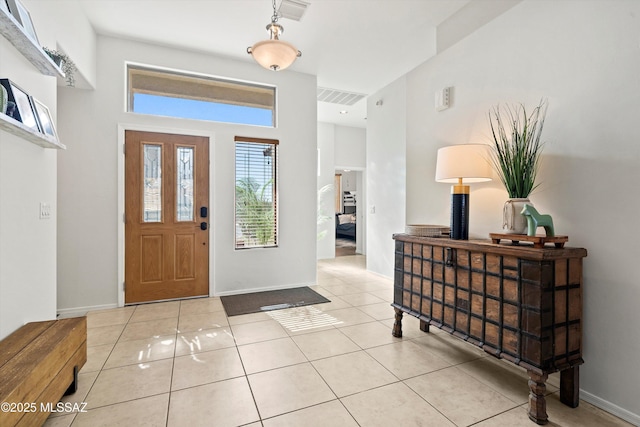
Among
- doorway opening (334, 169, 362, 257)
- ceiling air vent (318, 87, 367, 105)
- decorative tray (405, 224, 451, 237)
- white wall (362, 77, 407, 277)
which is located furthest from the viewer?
doorway opening (334, 169, 362, 257)

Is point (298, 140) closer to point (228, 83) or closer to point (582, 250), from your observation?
point (228, 83)

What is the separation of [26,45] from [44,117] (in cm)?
50

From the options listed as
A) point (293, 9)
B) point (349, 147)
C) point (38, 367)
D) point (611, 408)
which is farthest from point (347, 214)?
point (38, 367)

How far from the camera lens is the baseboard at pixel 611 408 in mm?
1730

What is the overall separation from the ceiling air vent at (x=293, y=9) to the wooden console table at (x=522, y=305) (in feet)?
8.49

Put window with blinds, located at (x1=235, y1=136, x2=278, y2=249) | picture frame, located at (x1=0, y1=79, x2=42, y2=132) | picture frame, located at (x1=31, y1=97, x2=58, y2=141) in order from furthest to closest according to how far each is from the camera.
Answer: window with blinds, located at (x1=235, y1=136, x2=278, y2=249) → picture frame, located at (x1=31, y1=97, x2=58, y2=141) → picture frame, located at (x1=0, y1=79, x2=42, y2=132)

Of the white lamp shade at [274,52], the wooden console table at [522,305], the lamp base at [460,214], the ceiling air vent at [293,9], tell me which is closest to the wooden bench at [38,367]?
the white lamp shade at [274,52]

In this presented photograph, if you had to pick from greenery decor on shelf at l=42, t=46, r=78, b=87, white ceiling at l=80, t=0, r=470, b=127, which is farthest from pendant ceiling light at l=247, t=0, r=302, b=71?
greenery decor on shelf at l=42, t=46, r=78, b=87

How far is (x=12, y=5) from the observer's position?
5.61ft

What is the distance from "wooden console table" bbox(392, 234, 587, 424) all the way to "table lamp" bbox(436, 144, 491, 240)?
0.18 metres

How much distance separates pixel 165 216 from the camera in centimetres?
382

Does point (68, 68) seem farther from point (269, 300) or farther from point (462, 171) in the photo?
point (462, 171)

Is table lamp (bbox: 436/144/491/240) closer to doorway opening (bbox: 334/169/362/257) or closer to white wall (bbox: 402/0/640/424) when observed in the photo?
white wall (bbox: 402/0/640/424)

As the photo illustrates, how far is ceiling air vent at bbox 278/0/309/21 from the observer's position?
9.77ft
